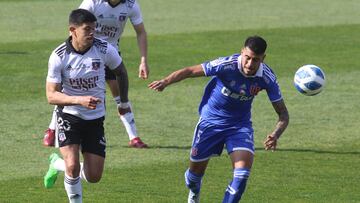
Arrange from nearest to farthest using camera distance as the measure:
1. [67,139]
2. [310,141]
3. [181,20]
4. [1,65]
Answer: [67,139], [310,141], [1,65], [181,20]

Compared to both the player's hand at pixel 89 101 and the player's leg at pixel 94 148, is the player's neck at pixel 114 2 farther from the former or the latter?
the player's hand at pixel 89 101

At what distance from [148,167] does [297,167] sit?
221cm

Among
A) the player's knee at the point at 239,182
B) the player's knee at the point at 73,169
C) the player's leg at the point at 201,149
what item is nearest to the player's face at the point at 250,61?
the player's leg at the point at 201,149

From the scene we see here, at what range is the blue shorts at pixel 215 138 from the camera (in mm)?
12094

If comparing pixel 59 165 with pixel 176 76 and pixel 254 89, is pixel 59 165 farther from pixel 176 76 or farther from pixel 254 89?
pixel 254 89

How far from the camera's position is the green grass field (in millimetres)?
13703

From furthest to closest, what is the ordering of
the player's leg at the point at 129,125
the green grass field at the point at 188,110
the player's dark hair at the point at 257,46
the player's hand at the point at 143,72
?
the player's leg at the point at 129,125
the player's hand at the point at 143,72
the green grass field at the point at 188,110
the player's dark hair at the point at 257,46

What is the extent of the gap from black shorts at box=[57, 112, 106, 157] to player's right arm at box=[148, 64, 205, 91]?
890 mm

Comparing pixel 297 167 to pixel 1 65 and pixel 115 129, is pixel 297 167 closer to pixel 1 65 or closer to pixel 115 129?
pixel 115 129

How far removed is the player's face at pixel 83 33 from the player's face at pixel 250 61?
5.83 ft

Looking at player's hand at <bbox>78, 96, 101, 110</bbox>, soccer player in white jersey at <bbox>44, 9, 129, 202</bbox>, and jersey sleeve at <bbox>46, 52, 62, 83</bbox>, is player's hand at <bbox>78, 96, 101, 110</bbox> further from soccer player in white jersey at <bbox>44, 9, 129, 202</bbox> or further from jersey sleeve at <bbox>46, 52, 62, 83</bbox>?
jersey sleeve at <bbox>46, 52, 62, 83</bbox>

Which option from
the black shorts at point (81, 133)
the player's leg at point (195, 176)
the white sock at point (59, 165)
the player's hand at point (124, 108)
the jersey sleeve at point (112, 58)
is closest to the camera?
the black shorts at point (81, 133)

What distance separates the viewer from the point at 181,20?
32.5m

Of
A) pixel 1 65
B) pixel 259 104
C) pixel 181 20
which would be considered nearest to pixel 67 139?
pixel 259 104
